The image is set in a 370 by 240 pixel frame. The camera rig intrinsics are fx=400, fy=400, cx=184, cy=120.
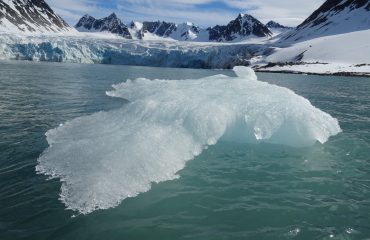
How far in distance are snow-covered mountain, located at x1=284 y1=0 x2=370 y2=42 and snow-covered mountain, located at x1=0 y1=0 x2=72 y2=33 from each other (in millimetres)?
104675

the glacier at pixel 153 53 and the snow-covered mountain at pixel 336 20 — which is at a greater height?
the snow-covered mountain at pixel 336 20

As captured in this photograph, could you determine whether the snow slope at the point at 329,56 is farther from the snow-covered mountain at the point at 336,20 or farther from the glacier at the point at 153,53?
the snow-covered mountain at the point at 336,20

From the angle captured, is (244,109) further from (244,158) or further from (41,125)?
(41,125)

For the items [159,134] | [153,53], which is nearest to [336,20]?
[153,53]

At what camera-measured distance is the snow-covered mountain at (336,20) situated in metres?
119

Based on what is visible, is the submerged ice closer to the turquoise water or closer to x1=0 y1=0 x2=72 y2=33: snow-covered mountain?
the turquoise water

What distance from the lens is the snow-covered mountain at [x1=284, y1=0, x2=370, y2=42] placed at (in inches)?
4678

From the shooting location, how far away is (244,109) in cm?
1252

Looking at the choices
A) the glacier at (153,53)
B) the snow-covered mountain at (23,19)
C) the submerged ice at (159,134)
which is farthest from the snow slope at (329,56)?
the snow-covered mountain at (23,19)

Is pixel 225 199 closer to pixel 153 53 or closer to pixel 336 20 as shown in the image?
pixel 153 53

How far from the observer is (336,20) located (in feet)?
427

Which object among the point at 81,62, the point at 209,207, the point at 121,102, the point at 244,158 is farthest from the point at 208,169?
the point at 81,62

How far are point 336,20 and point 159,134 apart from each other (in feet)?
438

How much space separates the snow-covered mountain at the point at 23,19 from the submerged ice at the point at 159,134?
6070 inches
